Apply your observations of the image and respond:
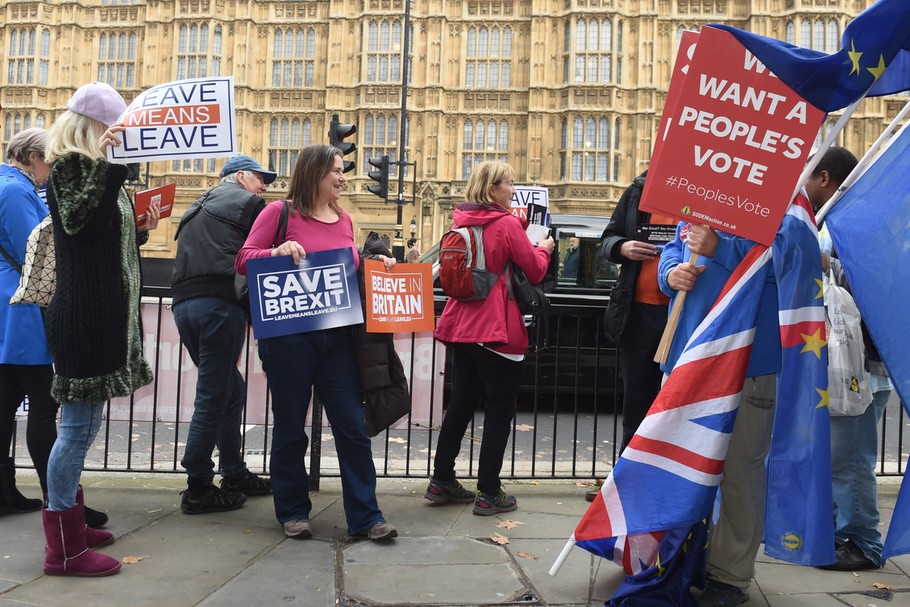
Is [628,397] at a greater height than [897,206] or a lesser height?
lesser

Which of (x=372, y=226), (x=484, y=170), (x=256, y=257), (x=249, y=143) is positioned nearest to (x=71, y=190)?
(x=256, y=257)

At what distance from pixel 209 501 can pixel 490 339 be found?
60.6 inches

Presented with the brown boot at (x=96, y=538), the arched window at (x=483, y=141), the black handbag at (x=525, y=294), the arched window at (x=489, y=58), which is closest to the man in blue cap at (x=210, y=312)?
the brown boot at (x=96, y=538)

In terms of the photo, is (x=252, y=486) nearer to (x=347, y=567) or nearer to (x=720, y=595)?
(x=347, y=567)

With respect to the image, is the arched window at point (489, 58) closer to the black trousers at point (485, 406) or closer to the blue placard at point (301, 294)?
the black trousers at point (485, 406)

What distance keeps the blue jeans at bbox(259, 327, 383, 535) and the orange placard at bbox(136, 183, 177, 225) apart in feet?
2.37

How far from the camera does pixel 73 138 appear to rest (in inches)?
116

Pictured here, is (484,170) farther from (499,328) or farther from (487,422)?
(487,422)

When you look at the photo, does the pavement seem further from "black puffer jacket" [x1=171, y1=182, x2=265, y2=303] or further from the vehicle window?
the vehicle window

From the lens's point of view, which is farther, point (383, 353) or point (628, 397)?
point (628, 397)

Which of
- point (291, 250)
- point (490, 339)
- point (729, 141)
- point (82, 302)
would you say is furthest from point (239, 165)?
point (729, 141)

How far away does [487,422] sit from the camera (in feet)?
13.1

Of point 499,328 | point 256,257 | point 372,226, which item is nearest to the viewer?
point 256,257

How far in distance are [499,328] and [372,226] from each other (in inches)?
1044
